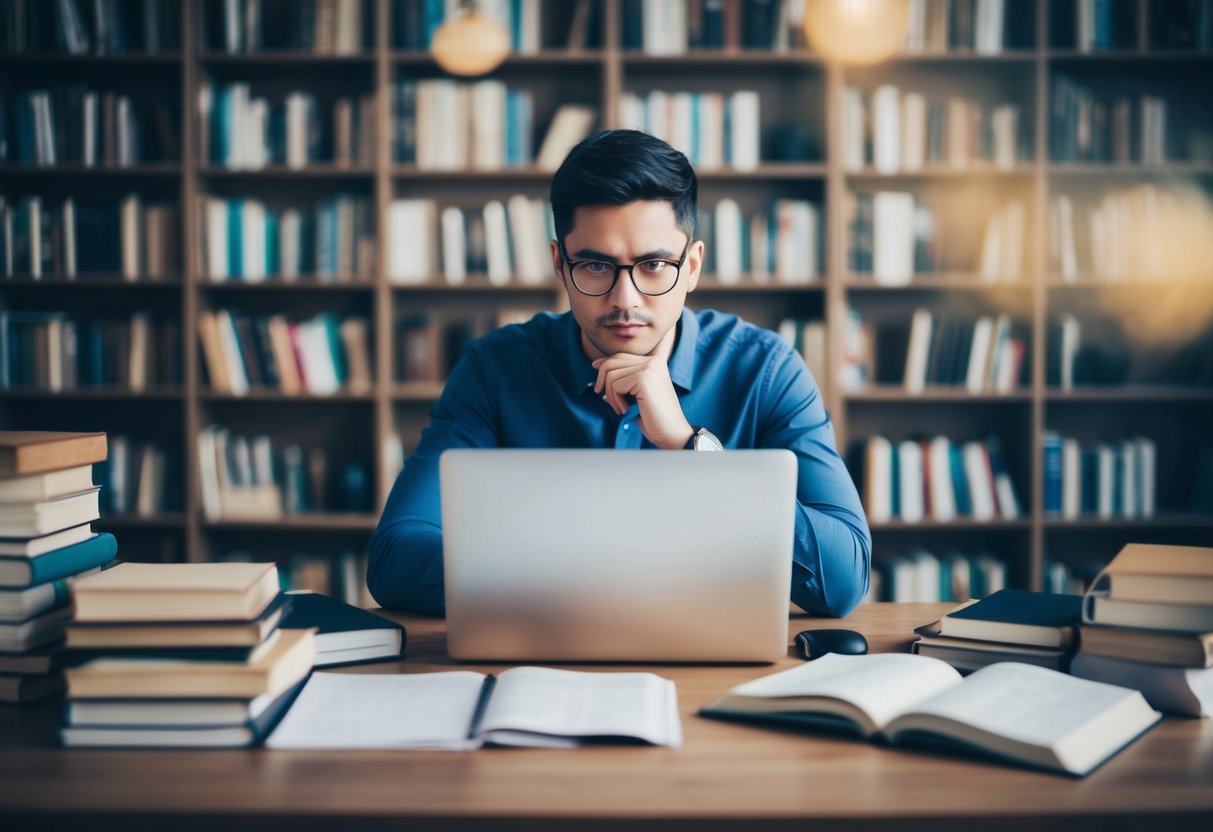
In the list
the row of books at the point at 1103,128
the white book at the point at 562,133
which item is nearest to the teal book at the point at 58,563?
the white book at the point at 562,133

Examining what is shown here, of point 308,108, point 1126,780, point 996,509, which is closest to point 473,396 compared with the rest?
point 1126,780

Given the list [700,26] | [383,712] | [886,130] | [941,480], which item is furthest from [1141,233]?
[383,712]

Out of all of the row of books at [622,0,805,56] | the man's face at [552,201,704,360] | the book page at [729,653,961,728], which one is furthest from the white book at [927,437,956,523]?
the book page at [729,653,961,728]

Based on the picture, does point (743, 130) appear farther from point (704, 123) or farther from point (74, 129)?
point (74, 129)

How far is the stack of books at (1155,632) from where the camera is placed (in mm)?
915

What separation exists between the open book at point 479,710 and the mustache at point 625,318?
28.0 inches

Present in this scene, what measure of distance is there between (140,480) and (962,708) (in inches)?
126

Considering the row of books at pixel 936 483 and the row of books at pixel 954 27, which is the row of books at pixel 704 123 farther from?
the row of books at pixel 936 483

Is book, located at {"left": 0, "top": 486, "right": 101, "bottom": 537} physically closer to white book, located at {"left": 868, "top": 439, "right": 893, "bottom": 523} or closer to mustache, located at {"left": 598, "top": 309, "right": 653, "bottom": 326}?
mustache, located at {"left": 598, "top": 309, "right": 653, "bottom": 326}

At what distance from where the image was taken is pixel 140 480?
338cm

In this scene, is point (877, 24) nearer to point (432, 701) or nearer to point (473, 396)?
point (473, 396)

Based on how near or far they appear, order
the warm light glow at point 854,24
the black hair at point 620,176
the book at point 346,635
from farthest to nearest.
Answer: the warm light glow at point 854,24 → the black hair at point 620,176 → the book at point 346,635

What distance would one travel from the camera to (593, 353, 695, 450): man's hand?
1417 millimetres

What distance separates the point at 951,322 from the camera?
328cm
